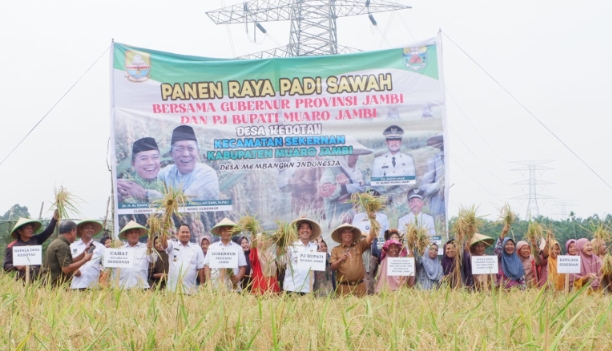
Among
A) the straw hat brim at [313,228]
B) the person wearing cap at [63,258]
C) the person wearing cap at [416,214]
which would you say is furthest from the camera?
the person wearing cap at [416,214]

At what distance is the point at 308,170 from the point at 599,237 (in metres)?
3.72

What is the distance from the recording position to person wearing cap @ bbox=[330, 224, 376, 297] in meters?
7.39

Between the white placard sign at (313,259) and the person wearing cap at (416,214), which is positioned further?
the person wearing cap at (416,214)

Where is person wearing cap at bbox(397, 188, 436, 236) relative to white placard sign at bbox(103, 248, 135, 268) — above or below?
above

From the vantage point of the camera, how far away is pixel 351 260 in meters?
7.54

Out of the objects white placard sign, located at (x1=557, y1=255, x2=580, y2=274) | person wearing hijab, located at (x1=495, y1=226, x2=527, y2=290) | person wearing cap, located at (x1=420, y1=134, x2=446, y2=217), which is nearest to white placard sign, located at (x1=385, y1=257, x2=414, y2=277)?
person wearing hijab, located at (x1=495, y1=226, x2=527, y2=290)

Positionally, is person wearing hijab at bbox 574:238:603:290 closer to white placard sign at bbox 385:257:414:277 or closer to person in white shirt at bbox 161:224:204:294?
white placard sign at bbox 385:257:414:277

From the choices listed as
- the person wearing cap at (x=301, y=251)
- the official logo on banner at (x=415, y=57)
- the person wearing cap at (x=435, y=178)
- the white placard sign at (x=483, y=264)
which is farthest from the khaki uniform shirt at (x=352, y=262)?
the official logo on banner at (x=415, y=57)

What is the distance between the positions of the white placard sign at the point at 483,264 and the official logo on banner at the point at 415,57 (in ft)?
10.4

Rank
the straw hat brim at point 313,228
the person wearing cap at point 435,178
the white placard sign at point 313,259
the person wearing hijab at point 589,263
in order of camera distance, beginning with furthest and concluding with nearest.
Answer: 1. the person wearing cap at point 435,178
2. the person wearing hijab at point 589,263
3. the straw hat brim at point 313,228
4. the white placard sign at point 313,259

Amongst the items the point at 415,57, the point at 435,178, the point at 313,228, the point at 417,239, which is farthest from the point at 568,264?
the point at 415,57

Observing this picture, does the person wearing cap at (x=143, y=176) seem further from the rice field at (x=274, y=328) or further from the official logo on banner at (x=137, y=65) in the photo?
the rice field at (x=274, y=328)

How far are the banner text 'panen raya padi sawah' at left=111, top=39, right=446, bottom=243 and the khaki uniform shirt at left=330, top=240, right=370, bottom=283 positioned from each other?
1.89 metres

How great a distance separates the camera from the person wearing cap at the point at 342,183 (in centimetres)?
959
